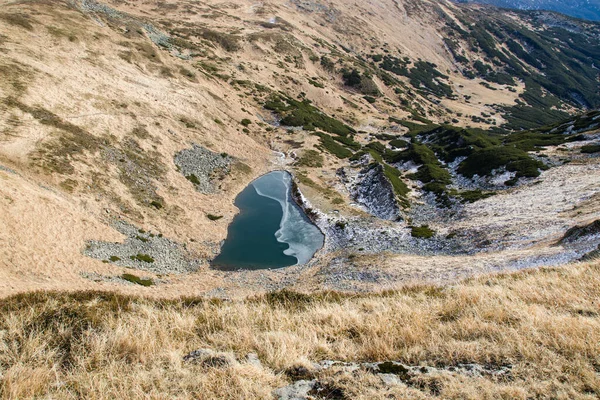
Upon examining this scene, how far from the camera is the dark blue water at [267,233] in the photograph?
4078 cm

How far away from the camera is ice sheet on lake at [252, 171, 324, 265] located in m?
43.3

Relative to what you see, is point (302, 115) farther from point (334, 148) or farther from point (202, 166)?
point (202, 166)

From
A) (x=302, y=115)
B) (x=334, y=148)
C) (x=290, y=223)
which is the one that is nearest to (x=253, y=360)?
(x=290, y=223)

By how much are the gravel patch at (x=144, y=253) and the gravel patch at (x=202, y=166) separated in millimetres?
14921

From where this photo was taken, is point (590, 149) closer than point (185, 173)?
No

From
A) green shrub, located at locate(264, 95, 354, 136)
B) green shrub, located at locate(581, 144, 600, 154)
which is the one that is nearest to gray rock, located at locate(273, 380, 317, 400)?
green shrub, located at locate(581, 144, 600, 154)

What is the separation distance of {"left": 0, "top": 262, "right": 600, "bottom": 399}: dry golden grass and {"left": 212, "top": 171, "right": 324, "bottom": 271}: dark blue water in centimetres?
2917

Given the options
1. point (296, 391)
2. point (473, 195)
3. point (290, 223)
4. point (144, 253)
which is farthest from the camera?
point (473, 195)

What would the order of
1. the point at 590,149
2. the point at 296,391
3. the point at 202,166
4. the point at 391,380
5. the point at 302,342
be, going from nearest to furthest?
the point at 296,391 → the point at 391,380 → the point at 302,342 → the point at 590,149 → the point at 202,166

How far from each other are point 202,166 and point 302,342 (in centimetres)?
5224

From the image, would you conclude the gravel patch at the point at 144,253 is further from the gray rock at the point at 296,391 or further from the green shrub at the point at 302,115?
the green shrub at the point at 302,115

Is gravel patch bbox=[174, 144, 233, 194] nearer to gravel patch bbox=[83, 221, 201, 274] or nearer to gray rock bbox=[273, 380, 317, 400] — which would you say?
gravel patch bbox=[83, 221, 201, 274]

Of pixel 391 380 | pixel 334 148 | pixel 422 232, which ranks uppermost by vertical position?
pixel 391 380

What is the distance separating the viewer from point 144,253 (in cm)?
3544
